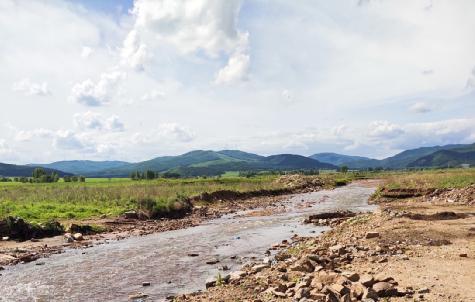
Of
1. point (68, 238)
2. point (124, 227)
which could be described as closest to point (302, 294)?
point (68, 238)

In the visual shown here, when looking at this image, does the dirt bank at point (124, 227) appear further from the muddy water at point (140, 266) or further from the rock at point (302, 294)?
the rock at point (302, 294)

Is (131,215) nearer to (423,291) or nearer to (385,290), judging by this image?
(385,290)

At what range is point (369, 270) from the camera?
707 inches

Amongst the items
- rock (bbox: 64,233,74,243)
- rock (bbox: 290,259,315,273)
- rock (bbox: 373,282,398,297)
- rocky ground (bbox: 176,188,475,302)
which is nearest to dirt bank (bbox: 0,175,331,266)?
rock (bbox: 64,233,74,243)

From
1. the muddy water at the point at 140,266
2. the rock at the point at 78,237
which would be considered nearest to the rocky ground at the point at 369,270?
the muddy water at the point at 140,266

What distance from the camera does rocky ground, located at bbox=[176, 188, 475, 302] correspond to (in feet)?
46.0

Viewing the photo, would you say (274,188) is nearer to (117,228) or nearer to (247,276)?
(117,228)

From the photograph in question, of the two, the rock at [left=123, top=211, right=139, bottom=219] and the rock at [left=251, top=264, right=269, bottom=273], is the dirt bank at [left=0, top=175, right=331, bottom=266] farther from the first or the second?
the rock at [left=251, top=264, right=269, bottom=273]

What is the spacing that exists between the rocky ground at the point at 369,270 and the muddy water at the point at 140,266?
227 centimetres

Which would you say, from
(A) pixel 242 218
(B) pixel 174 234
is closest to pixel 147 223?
(B) pixel 174 234

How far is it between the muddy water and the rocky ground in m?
2.27

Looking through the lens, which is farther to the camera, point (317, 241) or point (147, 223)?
point (147, 223)

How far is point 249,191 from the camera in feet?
253

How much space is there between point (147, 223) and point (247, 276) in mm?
25474
